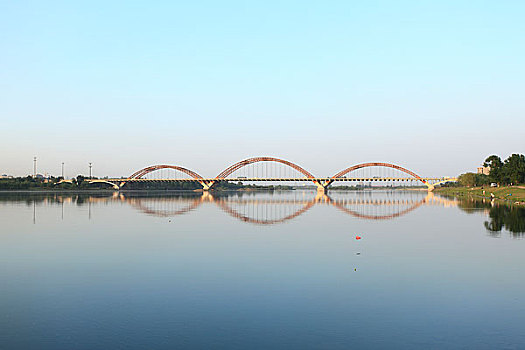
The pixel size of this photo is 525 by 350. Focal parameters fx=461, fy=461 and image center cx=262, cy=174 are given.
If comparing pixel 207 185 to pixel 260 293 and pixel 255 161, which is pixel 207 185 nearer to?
pixel 255 161

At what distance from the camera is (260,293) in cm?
1266

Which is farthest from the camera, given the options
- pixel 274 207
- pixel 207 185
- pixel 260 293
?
pixel 207 185

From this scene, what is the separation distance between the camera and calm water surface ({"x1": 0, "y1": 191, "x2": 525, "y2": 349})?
9.20 metres

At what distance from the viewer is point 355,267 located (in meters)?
16.7

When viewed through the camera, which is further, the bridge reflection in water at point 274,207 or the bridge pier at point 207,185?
the bridge pier at point 207,185

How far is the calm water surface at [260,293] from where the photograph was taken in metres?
9.20

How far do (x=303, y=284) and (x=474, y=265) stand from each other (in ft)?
24.6

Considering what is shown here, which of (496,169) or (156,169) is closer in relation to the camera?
(496,169)

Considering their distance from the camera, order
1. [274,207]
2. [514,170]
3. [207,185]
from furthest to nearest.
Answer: [207,185] → [514,170] → [274,207]

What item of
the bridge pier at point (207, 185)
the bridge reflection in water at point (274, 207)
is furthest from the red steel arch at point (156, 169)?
the bridge reflection in water at point (274, 207)

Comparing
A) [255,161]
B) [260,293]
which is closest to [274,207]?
[260,293]

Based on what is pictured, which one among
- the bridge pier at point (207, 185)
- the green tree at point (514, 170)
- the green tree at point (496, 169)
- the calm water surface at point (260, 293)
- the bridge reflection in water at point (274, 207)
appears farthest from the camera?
the bridge pier at point (207, 185)

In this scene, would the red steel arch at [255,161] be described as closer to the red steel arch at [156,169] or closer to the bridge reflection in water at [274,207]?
the red steel arch at [156,169]

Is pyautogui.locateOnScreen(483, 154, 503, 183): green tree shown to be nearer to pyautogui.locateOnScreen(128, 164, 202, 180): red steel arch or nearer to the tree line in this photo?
the tree line
